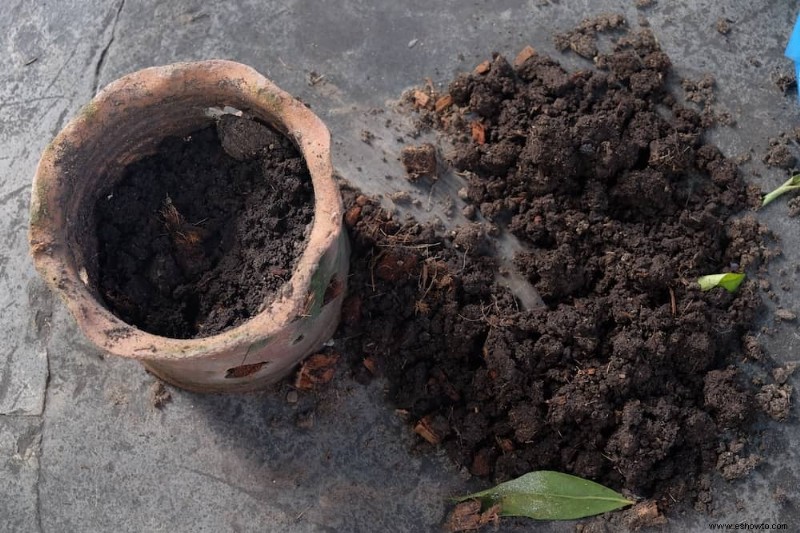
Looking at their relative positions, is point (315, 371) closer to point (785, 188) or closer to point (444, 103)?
point (444, 103)

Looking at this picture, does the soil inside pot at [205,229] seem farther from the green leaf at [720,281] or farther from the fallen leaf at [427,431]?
the green leaf at [720,281]

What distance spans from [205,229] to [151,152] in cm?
25

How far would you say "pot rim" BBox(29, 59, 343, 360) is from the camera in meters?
1.53

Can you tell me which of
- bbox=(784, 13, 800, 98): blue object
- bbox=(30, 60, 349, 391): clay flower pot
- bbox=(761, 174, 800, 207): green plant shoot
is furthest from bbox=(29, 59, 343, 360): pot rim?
bbox=(784, 13, 800, 98): blue object

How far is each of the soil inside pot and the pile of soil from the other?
0.31 metres

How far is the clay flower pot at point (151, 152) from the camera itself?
5.05 feet

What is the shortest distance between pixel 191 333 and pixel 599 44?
1.46 m

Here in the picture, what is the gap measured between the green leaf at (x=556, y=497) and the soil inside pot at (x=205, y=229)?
845mm

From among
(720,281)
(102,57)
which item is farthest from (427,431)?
(102,57)

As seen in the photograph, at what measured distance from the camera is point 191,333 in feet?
5.79

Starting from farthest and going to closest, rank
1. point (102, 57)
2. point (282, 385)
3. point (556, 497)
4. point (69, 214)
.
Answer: point (102, 57) → point (282, 385) → point (556, 497) → point (69, 214)

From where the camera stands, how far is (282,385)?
2035 millimetres

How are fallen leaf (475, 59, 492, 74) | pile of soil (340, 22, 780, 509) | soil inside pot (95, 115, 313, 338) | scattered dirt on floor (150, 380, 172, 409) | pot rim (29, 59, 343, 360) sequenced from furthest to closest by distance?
fallen leaf (475, 59, 492, 74), scattered dirt on floor (150, 380, 172, 409), pile of soil (340, 22, 780, 509), soil inside pot (95, 115, 313, 338), pot rim (29, 59, 343, 360)

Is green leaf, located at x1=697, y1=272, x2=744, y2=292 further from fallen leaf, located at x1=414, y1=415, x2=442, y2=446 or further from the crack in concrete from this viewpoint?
the crack in concrete
